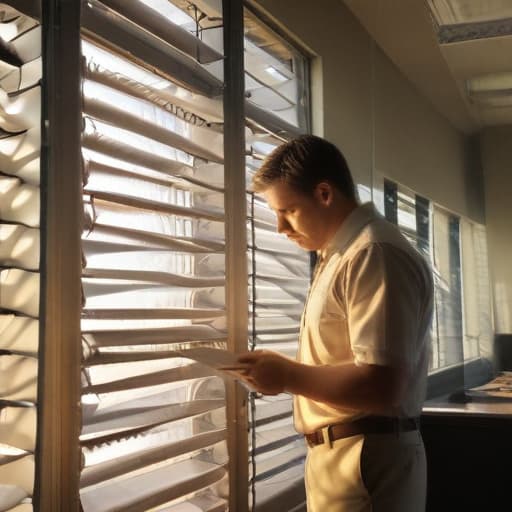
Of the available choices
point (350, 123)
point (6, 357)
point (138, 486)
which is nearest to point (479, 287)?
point (350, 123)

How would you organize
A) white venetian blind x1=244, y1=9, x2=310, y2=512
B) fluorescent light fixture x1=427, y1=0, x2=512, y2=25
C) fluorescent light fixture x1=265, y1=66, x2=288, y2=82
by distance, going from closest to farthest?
1. white venetian blind x1=244, y1=9, x2=310, y2=512
2. fluorescent light fixture x1=265, y1=66, x2=288, y2=82
3. fluorescent light fixture x1=427, y1=0, x2=512, y2=25

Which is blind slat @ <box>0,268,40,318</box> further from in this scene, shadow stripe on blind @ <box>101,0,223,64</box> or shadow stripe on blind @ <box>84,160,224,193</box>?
shadow stripe on blind @ <box>101,0,223,64</box>

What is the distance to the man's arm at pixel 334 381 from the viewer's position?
106cm

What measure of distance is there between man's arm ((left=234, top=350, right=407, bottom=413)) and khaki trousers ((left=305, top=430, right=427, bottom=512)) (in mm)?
96

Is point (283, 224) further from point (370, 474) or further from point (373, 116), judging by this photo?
point (373, 116)

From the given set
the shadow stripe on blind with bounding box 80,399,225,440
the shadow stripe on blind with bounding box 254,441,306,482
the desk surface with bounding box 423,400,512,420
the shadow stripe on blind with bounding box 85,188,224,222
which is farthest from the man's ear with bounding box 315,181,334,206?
the desk surface with bounding box 423,400,512,420

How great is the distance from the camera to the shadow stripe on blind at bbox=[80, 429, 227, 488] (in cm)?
106

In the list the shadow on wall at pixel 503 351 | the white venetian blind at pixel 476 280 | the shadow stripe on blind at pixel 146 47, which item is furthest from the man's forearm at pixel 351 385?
the white venetian blind at pixel 476 280

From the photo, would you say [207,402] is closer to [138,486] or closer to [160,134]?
[138,486]

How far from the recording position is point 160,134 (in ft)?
4.25

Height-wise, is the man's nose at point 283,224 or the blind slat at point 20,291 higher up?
the man's nose at point 283,224

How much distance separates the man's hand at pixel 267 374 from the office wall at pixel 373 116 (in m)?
1.10

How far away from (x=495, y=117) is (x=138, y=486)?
2.66 m

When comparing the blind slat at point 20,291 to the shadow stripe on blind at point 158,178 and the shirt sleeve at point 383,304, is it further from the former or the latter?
the shirt sleeve at point 383,304
